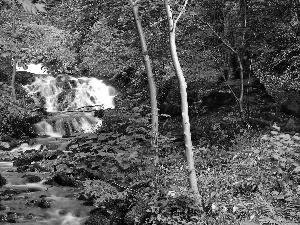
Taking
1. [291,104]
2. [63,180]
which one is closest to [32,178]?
[63,180]

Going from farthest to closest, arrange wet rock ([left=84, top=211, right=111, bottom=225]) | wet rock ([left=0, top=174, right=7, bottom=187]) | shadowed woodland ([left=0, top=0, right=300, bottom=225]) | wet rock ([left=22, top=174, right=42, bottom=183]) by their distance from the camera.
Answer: wet rock ([left=22, top=174, right=42, bottom=183])
wet rock ([left=0, top=174, right=7, bottom=187])
wet rock ([left=84, top=211, right=111, bottom=225])
shadowed woodland ([left=0, top=0, right=300, bottom=225])

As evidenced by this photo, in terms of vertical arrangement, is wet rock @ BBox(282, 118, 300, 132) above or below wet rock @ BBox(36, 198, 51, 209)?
above

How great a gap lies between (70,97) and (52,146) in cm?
969

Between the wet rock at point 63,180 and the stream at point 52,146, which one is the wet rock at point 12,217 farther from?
the wet rock at point 63,180

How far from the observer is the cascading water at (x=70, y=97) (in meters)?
21.2

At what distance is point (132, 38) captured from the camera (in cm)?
1070

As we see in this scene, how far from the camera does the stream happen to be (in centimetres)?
937

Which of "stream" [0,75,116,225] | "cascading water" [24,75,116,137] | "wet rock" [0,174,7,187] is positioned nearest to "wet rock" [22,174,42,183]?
"stream" [0,75,116,225]

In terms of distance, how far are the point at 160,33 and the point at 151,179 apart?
6.47 metres

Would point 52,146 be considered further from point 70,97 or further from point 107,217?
point 70,97

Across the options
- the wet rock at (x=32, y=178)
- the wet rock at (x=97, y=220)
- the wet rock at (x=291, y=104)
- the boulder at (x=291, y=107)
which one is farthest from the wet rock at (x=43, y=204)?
the boulder at (x=291, y=107)

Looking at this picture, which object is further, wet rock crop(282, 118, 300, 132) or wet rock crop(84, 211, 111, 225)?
wet rock crop(282, 118, 300, 132)

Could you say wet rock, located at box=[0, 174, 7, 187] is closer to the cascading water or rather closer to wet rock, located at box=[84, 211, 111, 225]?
wet rock, located at box=[84, 211, 111, 225]

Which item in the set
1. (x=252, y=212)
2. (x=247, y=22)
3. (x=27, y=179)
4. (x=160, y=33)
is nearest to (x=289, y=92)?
(x=247, y=22)
